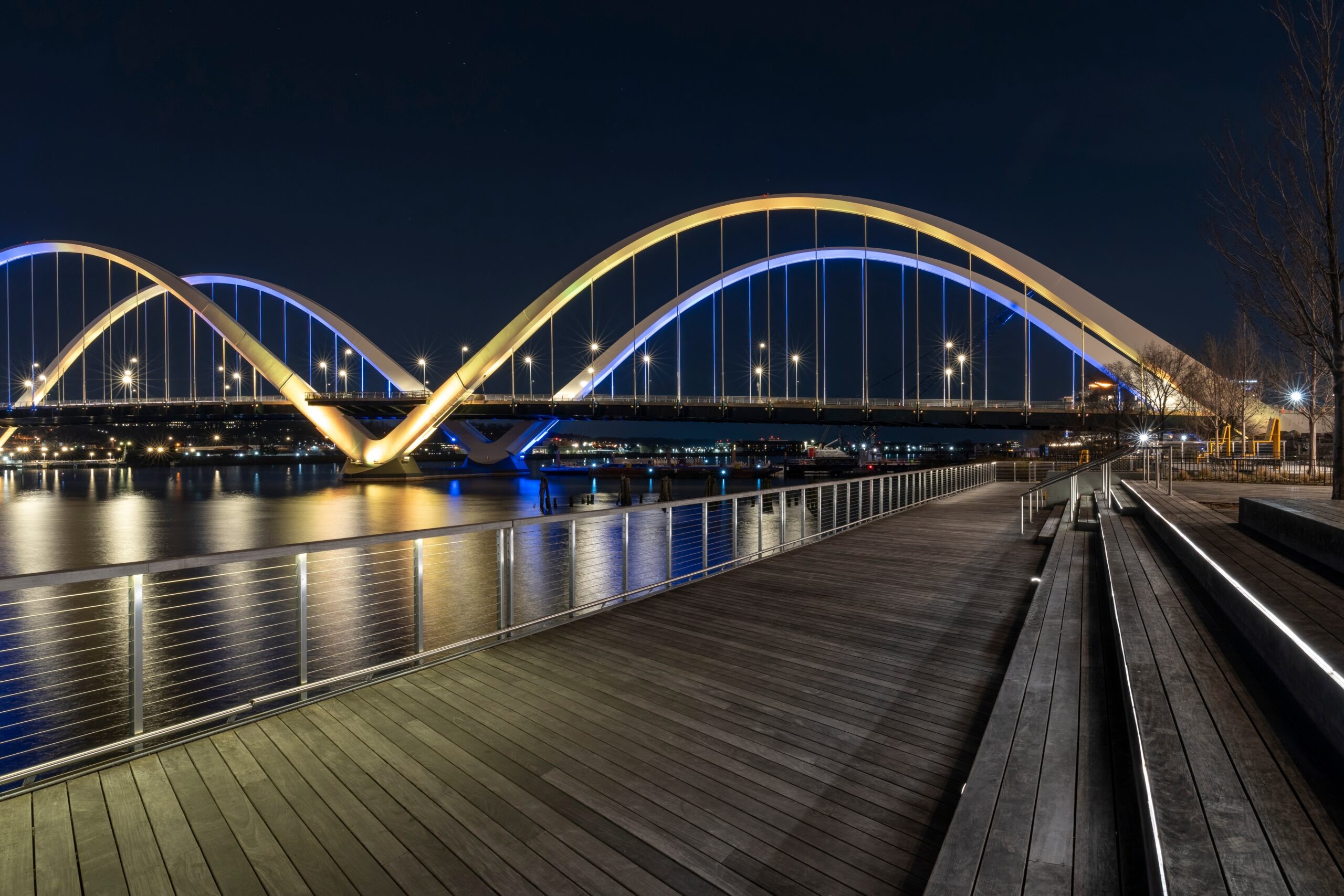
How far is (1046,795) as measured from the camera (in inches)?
90.4

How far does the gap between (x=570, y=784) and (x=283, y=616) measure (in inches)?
397

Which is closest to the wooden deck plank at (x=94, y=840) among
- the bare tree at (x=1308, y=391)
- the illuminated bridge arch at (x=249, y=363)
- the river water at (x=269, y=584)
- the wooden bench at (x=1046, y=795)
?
the river water at (x=269, y=584)

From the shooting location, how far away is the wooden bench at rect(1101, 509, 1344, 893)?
1698 mm

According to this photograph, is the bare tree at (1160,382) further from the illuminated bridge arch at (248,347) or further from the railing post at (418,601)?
the illuminated bridge arch at (248,347)

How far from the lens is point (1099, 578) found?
5816 millimetres

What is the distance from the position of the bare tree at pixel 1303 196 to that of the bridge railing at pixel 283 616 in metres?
5.61

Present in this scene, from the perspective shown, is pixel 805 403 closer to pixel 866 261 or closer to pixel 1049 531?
pixel 866 261

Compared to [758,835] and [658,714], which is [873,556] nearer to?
[658,714]

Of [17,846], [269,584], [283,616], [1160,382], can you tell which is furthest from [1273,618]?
[1160,382]

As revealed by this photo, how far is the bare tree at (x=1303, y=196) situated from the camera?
8.44 m

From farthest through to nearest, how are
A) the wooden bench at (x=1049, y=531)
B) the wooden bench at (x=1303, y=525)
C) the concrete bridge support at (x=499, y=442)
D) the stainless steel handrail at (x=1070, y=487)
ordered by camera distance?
the concrete bridge support at (x=499, y=442) < the stainless steel handrail at (x=1070, y=487) < the wooden bench at (x=1049, y=531) < the wooden bench at (x=1303, y=525)

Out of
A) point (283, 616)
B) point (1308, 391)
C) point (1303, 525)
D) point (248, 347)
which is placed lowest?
point (283, 616)

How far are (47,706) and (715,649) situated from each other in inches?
298

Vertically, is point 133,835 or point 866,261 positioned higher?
point 866,261
